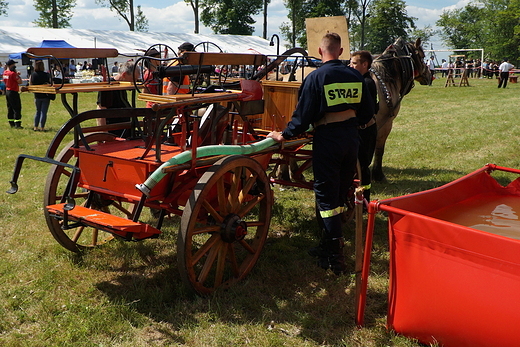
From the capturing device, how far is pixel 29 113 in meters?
15.0

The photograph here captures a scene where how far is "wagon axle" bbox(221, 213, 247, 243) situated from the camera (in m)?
3.52

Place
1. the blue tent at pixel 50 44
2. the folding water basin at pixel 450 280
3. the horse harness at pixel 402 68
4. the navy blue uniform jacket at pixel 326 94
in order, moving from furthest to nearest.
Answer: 1. the blue tent at pixel 50 44
2. the horse harness at pixel 402 68
3. the navy blue uniform jacket at pixel 326 94
4. the folding water basin at pixel 450 280

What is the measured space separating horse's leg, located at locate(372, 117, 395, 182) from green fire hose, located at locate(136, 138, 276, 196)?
10.9 feet

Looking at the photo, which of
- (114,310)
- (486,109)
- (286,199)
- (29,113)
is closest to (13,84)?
(29,113)

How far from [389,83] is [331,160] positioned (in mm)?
3587

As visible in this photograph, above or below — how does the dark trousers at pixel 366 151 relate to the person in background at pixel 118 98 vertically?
below

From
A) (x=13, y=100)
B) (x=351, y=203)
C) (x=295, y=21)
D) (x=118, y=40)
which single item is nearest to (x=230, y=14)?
(x=295, y=21)

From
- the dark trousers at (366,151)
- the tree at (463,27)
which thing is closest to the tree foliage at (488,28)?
the tree at (463,27)

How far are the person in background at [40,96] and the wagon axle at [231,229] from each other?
9.13 meters

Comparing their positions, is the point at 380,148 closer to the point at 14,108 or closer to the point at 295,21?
the point at 14,108

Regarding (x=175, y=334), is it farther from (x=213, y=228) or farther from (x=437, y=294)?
(x=437, y=294)

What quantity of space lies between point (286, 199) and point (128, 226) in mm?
3303

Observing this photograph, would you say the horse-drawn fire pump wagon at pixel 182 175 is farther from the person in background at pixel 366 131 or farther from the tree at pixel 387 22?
the tree at pixel 387 22

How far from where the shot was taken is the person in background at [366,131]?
4.95m
